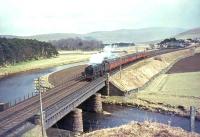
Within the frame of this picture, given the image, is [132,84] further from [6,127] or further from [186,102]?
[6,127]

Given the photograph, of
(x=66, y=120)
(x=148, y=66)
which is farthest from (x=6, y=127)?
(x=148, y=66)

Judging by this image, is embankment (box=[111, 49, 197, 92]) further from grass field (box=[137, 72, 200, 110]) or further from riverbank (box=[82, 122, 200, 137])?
riverbank (box=[82, 122, 200, 137])

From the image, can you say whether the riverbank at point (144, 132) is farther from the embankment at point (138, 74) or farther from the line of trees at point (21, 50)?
the line of trees at point (21, 50)

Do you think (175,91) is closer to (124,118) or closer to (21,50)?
(124,118)

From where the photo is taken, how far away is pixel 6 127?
37500 millimetres

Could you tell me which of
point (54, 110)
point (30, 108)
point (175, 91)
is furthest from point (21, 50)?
point (54, 110)

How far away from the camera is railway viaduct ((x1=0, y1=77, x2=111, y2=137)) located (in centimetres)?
3828

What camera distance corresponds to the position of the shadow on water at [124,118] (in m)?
52.2

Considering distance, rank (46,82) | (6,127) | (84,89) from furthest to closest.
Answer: (46,82), (84,89), (6,127)

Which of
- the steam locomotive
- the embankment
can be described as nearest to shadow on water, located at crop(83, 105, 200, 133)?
the steam locomotive

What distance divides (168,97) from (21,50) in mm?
96904

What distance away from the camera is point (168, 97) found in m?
67.0

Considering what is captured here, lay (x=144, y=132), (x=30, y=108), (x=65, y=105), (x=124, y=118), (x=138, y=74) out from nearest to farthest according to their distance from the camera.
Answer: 1. (x=144, y=132)
2. (x=30, y=108)
3. (x=65, y=105)
4. (x=124, y=118)
5. (x=138, y=74)

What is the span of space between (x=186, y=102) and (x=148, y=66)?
152 ft
